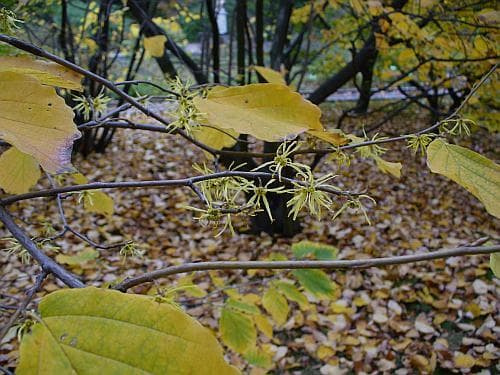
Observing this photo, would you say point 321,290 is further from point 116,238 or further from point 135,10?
point 135,10

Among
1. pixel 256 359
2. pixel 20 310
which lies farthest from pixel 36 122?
pixel 256 359

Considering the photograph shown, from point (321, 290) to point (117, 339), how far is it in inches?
33.9

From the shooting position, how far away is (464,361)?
1.96 metres

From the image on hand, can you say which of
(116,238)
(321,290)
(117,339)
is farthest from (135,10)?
(117,339)

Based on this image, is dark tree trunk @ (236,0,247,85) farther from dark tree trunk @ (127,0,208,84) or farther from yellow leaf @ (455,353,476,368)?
yellow leaf @ (455,353,476,368)

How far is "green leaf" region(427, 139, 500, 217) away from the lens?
0.43 metres

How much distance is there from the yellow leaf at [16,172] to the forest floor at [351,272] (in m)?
0.81

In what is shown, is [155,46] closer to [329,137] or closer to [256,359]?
[256,359]

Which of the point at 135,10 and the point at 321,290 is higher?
the point at 135,10

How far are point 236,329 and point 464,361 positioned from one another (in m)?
1.36

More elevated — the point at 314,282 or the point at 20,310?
the point at 20,310

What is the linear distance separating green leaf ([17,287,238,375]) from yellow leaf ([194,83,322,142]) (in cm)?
20

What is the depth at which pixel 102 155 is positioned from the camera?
13.7 ft

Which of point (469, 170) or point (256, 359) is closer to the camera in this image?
point (469, 170)
